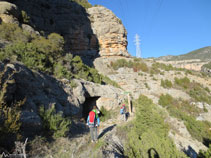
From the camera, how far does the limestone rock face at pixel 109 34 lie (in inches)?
866

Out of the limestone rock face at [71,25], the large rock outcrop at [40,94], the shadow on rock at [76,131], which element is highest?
the limestone rock face at [71,25]

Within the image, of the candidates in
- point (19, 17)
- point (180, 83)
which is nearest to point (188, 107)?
point (180, 83)

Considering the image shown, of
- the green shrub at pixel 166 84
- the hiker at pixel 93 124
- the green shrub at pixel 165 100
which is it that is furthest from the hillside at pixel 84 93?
the hiker at pixel 93 124

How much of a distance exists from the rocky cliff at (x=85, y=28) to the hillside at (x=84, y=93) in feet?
0.56

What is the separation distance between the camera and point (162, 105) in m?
13.8

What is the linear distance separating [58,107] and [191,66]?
6506cm

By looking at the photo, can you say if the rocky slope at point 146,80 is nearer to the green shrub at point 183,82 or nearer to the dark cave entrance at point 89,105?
the green shrub at point 183,82

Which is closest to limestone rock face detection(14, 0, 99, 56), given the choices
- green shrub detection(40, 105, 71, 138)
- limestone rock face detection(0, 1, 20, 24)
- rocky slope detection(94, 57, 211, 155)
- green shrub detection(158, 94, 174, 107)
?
rocky slope detection(94, 57, 211, 155)

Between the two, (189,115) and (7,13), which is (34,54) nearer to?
(7,13)

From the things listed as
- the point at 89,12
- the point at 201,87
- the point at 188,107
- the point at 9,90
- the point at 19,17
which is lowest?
the point at 188,107

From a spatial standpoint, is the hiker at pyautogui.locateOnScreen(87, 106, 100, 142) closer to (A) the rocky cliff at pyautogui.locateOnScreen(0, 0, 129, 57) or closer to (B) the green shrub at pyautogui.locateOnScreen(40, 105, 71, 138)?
(B) the green shrub at pyautogui.locateOnScreen(40, 105, 71, 138)

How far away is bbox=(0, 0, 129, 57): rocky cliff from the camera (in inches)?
794

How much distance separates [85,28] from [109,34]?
446 centimetres

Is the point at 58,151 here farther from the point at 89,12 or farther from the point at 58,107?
the point at 89,12
